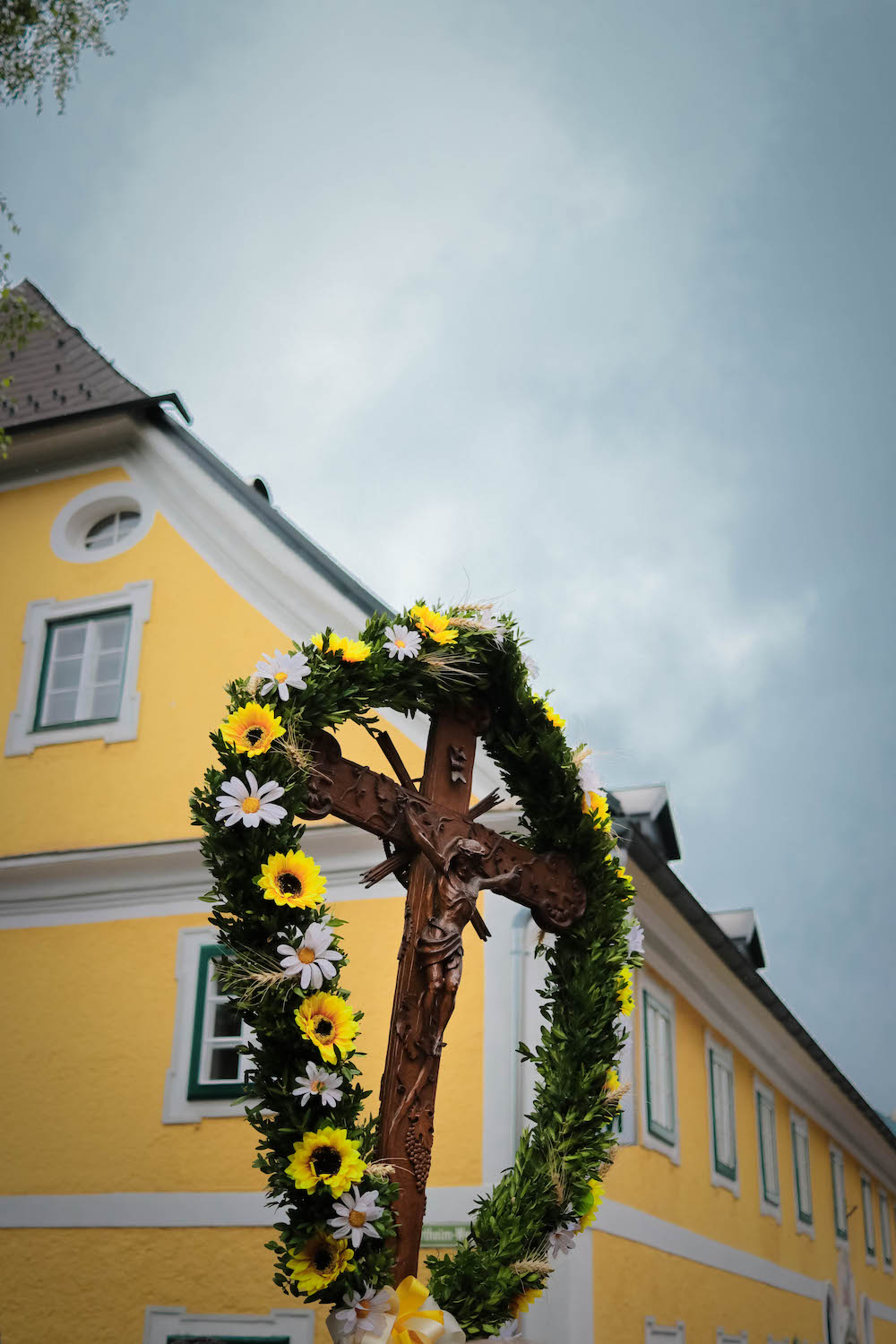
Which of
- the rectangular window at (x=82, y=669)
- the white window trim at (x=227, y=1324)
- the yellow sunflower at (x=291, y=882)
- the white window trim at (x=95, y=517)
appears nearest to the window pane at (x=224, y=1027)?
the white window trim at (x=227, y=1324)

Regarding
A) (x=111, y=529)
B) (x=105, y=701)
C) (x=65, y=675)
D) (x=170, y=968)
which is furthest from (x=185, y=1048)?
(x=111, y=529)

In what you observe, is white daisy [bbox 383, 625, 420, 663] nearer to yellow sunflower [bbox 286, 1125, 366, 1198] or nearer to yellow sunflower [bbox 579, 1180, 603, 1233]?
yellow sunflower [bbox 286, 1125, 366, 1198]

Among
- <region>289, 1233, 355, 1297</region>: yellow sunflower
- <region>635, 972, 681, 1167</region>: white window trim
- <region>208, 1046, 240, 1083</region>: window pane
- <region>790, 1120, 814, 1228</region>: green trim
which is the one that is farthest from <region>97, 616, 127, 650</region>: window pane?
<region>790, 1120, 814, 1228</region>: green trim

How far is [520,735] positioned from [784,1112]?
13.6m

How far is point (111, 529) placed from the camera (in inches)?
494

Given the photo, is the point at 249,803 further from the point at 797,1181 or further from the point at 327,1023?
the point at 797,1181

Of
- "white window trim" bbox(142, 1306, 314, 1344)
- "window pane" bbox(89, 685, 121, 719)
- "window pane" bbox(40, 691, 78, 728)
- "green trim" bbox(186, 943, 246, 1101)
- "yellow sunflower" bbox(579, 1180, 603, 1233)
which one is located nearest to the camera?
"yellow sunflower" bbox(579, 1180, 603, 1233)

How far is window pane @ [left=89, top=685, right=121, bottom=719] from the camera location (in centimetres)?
1178

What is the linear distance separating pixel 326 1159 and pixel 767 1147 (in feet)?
42.8

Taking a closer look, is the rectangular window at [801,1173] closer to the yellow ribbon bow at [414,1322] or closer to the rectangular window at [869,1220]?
the rectangular window at [869,1220]

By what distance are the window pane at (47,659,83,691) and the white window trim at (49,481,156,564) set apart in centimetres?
91

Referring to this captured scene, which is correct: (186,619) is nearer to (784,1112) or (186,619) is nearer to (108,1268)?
(108,1268)

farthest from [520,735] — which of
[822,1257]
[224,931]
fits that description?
[822,1257]

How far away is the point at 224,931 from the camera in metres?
4.88
